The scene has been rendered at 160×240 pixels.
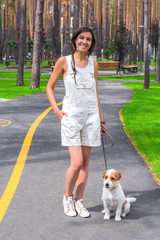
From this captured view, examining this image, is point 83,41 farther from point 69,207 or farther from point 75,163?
point 69,207

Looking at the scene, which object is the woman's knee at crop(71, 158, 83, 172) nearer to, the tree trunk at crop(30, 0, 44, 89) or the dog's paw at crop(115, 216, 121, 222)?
the dog's paw at crop(115, 216, 121, 222)

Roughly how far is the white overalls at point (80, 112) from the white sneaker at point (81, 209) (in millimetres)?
704

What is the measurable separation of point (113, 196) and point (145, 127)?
744 centimetres

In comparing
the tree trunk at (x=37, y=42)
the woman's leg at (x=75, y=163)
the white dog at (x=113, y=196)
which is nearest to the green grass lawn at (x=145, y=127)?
the white dog at (x=113, y=196)

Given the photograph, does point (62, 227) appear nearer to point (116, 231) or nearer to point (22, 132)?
point (116, 231)

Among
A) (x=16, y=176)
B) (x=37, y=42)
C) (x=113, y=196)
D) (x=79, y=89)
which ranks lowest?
(x=16, y=176)

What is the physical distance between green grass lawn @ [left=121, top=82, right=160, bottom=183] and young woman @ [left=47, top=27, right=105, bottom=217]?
2108 millimetres

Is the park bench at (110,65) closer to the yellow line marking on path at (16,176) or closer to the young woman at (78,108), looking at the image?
the yellow line marking on path at (16,176)

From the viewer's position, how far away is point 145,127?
12.1 metres

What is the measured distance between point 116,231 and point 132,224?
28 centimetres

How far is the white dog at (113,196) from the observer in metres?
4.76

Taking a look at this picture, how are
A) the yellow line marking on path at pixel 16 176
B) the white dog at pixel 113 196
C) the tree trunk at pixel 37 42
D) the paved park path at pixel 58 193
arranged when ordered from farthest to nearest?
the tree trunk at pixel 37 42, the yellow line marking on path at pixel 16 176, the white dog at pixel 113 196, the paved park path at pixel 58 193

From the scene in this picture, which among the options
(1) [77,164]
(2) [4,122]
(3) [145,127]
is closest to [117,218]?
(1) [77,164]

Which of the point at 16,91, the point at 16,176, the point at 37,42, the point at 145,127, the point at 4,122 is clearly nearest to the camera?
the point at 16,176
